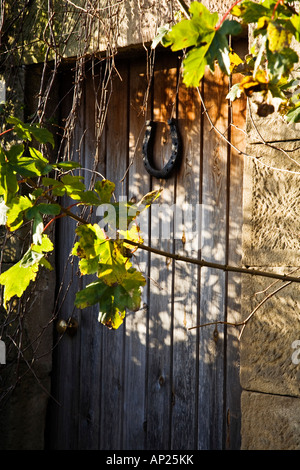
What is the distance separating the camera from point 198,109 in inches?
102

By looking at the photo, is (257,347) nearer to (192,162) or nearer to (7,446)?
(192,162)

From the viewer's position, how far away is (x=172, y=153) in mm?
2635

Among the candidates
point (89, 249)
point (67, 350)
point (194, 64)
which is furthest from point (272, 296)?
point (67, 350)

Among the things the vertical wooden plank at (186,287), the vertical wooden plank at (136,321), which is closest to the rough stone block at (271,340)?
the vertical wooden plank at (186,287)

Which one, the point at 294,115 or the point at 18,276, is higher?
the point at 294,115

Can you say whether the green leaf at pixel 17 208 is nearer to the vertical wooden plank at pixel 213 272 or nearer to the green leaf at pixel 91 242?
the green leaf at pixel 91 242

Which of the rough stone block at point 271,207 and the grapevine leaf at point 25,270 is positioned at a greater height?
the rough stone block at point 271,207

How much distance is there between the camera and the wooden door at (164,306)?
2.47 metres

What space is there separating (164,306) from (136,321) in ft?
0.60

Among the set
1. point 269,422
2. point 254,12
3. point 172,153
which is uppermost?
point 172,153

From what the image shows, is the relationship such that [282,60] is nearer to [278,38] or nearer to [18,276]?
[278,38]

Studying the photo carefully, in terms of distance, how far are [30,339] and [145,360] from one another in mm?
647

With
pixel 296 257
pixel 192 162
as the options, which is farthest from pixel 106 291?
pixel 192 162

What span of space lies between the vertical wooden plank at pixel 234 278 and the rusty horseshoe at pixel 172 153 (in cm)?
27
